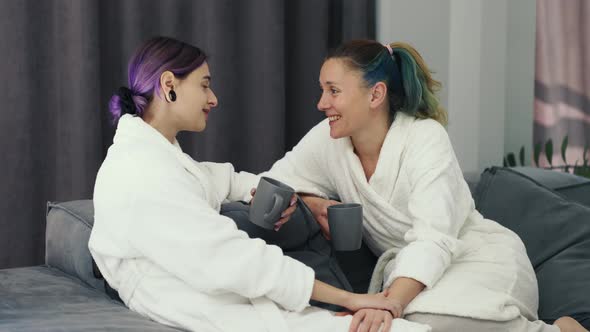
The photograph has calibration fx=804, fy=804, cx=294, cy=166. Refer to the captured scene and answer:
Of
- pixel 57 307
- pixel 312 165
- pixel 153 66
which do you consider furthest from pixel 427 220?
pixel 57 307

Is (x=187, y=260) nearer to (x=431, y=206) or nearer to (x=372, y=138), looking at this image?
(x=431, y=206)

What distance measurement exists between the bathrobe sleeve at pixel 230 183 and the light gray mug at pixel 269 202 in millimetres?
342

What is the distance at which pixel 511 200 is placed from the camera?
97.3 inches

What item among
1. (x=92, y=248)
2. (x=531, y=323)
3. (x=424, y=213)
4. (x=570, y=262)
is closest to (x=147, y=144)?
(x=92, y=248)

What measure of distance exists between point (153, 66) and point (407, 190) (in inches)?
29.2

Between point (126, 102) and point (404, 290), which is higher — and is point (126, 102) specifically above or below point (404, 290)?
above

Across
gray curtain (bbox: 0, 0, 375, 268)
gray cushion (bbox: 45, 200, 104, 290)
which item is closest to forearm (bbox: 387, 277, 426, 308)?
gray cushion (bbox: 45, 200, 104, 290)

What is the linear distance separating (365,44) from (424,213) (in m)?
0.51

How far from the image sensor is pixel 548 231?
7.63 ft

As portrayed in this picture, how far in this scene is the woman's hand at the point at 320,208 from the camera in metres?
2.15

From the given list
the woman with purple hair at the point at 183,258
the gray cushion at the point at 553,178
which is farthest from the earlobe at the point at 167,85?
the gray cushion at the point at 553,178

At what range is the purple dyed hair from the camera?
1817 millimetres

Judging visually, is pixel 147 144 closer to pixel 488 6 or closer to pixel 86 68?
pixel 86 68

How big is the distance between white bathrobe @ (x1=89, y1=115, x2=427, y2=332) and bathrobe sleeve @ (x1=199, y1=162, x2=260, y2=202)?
1.40 ft
